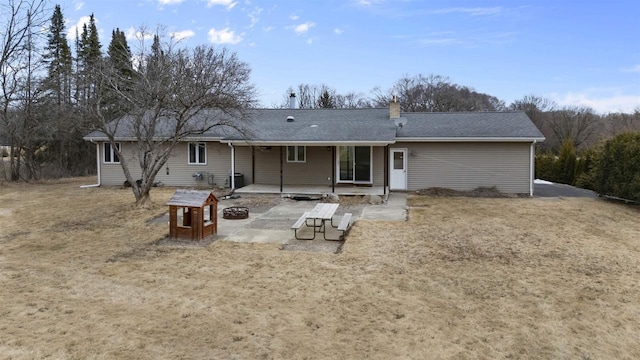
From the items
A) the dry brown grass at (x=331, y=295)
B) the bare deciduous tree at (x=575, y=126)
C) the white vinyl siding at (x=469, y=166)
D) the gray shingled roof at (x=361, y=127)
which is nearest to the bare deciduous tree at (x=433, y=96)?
the bare deciduous tree at (x=575, y=126)

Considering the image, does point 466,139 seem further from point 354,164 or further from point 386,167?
point 354,164

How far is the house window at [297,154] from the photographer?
17109 mm

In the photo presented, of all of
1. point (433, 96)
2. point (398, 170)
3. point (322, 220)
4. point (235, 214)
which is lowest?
point (235, 214)

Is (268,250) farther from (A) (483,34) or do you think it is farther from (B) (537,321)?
(A) (483,34)

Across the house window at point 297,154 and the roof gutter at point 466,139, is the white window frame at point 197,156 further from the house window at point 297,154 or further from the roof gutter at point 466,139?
the roof gutter at point 466,139

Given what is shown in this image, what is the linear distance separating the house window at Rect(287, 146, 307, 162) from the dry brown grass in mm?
7864

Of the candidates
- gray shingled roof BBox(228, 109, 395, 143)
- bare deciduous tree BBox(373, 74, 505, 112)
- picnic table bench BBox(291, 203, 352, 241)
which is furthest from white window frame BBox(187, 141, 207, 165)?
bare deciduous tree BBox(373, 74, 505, 112)

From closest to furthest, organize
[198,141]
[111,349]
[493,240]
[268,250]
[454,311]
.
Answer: [111,349] < [454,311] < [268,250] < [493,240] < [198,141]

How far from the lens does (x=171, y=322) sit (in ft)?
15.2

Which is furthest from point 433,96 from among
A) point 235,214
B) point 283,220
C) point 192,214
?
point 192,214

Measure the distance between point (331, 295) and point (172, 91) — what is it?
9069mm

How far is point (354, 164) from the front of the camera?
16656mm

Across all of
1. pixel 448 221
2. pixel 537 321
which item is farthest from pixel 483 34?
pixel 537 321

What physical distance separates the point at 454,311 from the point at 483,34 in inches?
754
